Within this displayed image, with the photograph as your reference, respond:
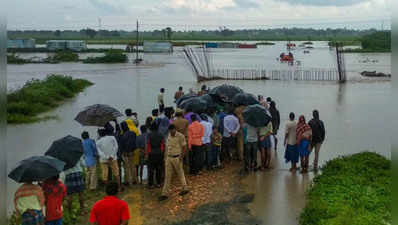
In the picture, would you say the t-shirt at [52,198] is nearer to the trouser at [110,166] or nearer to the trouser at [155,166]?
the trouser at [110,166]

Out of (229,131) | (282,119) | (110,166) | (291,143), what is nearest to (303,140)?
(291,143)

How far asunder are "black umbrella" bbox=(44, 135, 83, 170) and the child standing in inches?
135

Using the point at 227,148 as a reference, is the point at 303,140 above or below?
above

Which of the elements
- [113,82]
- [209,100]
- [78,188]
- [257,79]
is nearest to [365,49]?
[257,79]

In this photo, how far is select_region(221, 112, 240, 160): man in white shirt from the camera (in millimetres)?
9711

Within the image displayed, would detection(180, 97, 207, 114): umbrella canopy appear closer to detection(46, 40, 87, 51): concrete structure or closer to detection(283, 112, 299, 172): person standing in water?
detection(283, 112, 299, 172): person standing in water

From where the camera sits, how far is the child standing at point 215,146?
31.5 ft

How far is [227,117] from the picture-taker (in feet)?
31.8

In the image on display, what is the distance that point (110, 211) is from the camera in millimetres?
5000

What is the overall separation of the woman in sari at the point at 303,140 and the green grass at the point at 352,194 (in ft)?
2.02

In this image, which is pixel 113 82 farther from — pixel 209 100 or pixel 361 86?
pixel 209 100

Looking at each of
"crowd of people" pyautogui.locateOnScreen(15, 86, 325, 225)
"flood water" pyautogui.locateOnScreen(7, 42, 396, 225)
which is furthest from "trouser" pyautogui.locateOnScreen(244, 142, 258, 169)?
"flood water" pyautogui.locateOnScreen(7, 42, 396, 225)

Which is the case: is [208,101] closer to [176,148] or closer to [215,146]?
[215,146]

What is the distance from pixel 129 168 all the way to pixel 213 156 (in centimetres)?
207
